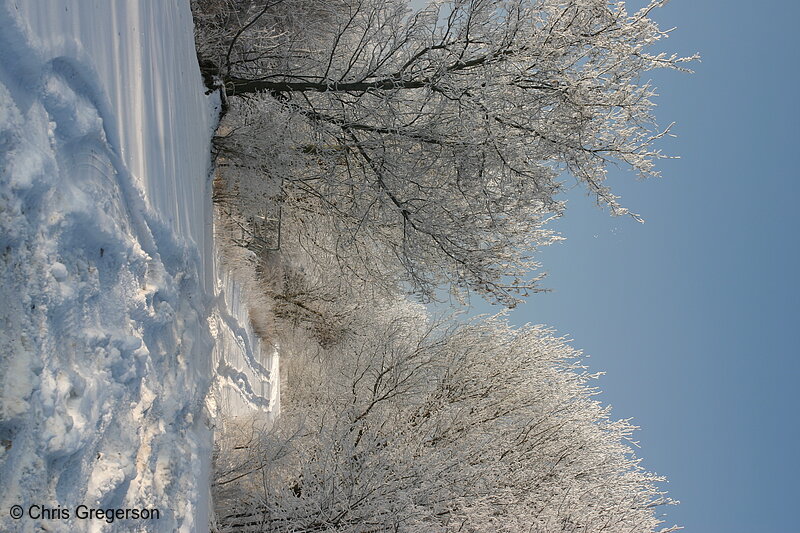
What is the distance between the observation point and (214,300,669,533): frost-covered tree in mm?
5543

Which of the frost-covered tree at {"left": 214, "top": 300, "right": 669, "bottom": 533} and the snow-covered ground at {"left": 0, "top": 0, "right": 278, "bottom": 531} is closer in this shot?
the snow-covered ground at {"left": 0, "top": 0, "right": 278, "bottom": 531}

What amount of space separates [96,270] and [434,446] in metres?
5.45

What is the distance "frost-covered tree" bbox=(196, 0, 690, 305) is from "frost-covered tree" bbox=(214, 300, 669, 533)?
5.85ft

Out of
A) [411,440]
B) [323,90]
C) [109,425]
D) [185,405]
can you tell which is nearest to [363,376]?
[411,440]

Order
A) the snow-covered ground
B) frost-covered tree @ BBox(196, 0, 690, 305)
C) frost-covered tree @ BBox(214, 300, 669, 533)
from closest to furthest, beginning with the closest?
the snow-covered ground → frost-covered tree @ BBox(196, 0, 690, 305) → frost-covered tree @ BBox(214, 300, 669, 533)

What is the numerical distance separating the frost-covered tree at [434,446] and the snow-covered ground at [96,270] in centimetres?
154

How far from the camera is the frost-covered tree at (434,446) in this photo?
5.54 metres

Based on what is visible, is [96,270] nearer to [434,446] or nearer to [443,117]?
[443,117]

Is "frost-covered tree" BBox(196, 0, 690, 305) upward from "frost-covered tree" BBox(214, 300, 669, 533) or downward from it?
upward

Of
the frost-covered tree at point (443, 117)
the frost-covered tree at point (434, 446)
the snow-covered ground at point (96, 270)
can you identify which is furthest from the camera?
the frost-covered tree at point (434, 446)

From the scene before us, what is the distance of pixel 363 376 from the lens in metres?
8.05

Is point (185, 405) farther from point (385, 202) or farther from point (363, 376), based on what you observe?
point (363, 376)

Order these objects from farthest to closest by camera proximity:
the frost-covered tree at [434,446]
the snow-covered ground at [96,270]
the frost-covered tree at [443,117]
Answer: the frost-covered tree at [434,446]
the frost-covered tree at [443,117]
the snow-covered ground at [96,270]

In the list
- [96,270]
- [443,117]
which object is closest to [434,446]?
[443,117]
